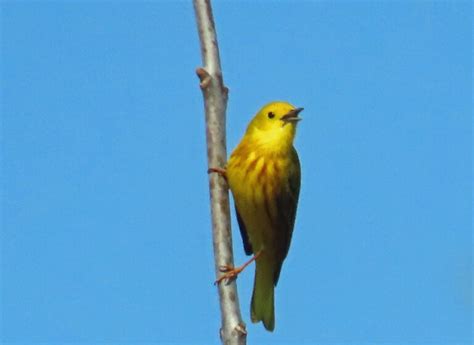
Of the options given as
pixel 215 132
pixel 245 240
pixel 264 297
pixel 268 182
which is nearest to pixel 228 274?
pixel 215 132

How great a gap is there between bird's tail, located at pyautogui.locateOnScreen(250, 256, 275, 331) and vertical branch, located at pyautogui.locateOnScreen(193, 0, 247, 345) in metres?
3.21

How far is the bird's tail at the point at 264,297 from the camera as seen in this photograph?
26.0 ft

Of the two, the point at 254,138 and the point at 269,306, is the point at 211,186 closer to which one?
the point at 254,138

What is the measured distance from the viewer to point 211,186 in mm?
4805

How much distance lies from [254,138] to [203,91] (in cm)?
285

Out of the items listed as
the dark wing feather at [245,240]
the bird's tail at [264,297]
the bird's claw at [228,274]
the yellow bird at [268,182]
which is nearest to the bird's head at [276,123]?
the yellow bird at [268,182]

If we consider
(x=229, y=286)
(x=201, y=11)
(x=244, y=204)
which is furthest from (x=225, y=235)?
(x=244, y=204)

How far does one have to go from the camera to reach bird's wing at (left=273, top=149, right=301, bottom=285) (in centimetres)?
748

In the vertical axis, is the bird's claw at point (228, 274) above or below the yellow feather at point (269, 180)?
below

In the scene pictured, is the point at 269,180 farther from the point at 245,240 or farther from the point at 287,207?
the point at 245,240

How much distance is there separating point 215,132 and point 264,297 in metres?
3.73

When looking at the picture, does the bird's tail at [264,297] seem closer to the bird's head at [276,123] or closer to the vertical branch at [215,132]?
the bird's head at [276,123]

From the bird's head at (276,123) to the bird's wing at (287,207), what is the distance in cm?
23

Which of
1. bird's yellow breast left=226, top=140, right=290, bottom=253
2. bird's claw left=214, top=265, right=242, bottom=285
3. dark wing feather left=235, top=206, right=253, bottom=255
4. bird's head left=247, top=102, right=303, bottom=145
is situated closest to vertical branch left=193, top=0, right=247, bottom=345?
bird's claw left=214, top=265, right=242, bottom=285
